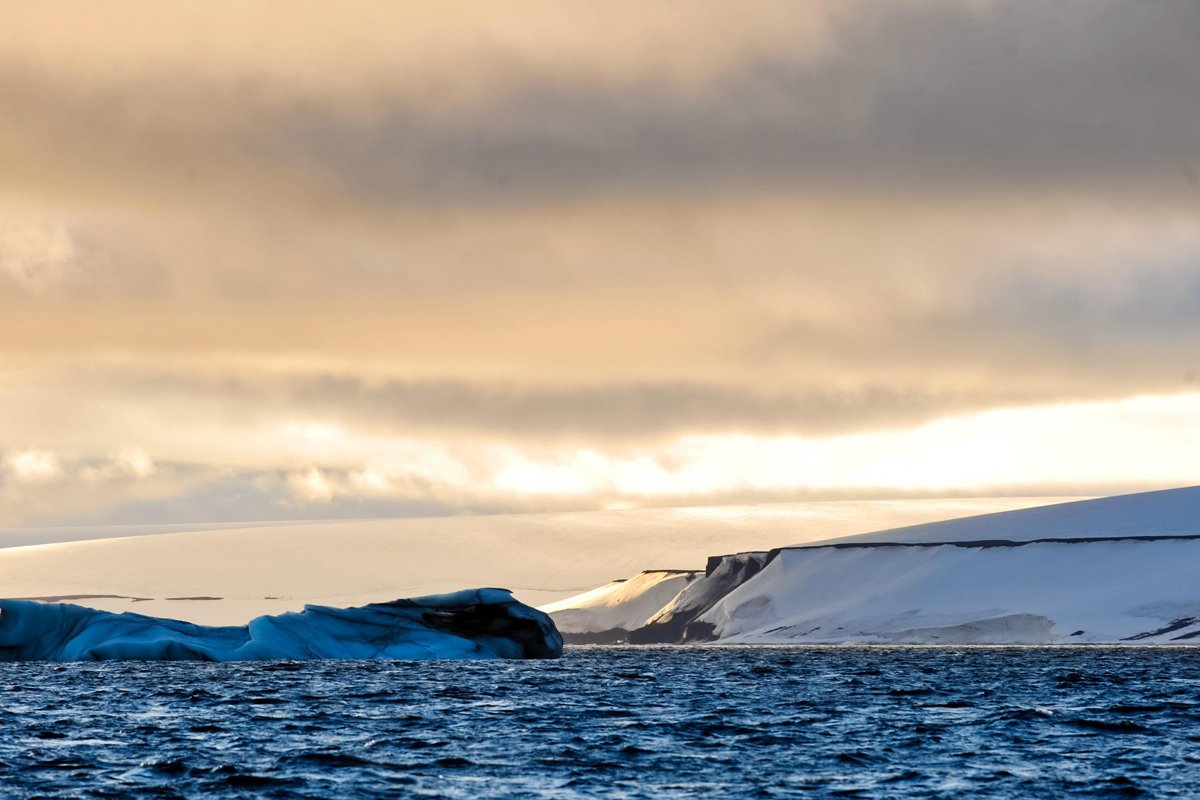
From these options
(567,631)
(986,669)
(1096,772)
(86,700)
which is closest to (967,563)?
(567,631)

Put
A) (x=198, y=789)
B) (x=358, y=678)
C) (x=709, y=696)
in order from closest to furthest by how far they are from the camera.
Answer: (x=198, y=789) < (x=709, y=696) < (x=358, y=678)

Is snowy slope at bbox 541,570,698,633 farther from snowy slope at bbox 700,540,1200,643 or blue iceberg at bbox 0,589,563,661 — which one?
blue iceberg at bbox 0,589,563,661

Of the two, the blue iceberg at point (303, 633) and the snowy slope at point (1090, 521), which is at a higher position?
the snowy slope at point (1090, 521)

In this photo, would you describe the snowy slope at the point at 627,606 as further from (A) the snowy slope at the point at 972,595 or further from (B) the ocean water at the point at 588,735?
(B) the ocean water at the point at 588,735

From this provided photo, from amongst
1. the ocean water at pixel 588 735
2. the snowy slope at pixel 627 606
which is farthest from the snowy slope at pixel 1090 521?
the ocean water at pixel 588 735

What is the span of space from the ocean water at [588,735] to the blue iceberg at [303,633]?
27.3 ft

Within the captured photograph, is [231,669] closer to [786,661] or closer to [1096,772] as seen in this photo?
[786,661]

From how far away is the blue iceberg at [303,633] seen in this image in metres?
68.0

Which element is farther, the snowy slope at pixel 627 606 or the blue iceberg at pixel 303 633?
the snowy slope at pixel 627 606

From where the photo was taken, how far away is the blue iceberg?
223 ft

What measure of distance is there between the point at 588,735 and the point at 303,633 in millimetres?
37601

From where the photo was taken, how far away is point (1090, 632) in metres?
104

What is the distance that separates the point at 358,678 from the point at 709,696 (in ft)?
41.1

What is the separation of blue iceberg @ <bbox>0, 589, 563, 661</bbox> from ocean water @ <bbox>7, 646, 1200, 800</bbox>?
8.32 metres
